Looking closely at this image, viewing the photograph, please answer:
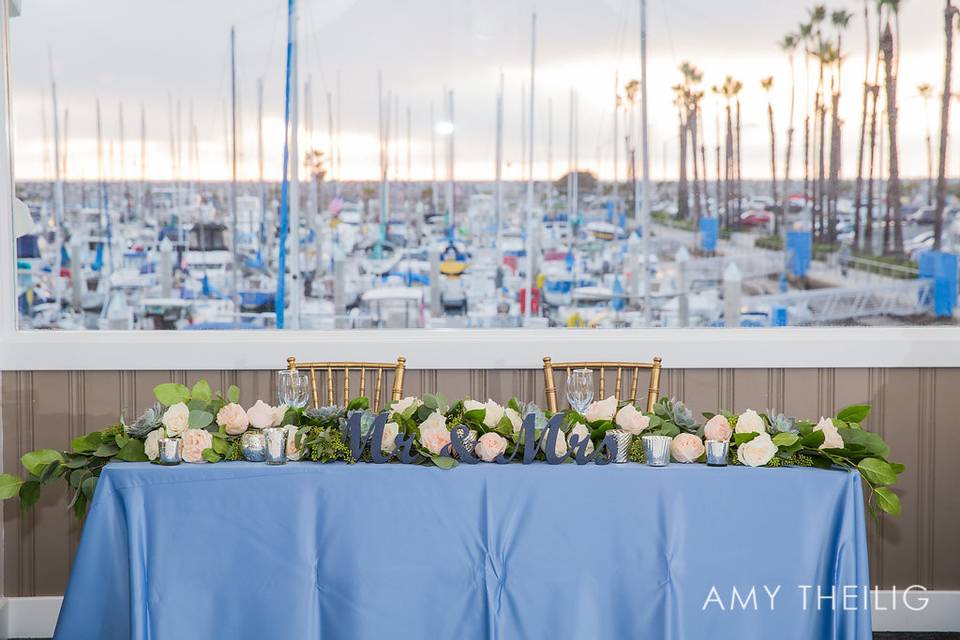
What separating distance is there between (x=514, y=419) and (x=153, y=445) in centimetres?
79

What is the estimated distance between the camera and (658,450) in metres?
2.07

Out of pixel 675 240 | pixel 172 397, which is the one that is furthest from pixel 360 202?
pixel 172 397

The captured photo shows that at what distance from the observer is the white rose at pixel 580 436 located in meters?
2.11

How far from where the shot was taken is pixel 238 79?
3475mm

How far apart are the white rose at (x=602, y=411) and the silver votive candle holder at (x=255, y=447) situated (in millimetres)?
725

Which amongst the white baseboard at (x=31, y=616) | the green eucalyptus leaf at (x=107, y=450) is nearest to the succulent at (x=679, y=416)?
the green eucalyptus leaf at (x=107, y=450)

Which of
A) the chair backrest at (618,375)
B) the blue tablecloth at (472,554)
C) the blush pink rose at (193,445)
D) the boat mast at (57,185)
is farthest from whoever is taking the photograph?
the boat mast at (57,185)

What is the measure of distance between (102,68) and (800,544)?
2.77 meters

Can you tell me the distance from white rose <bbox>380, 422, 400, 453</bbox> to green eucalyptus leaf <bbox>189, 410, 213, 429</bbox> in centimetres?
41

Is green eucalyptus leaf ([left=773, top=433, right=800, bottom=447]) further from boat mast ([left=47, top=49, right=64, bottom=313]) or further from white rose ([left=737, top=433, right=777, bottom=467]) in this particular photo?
boat mast ([left=47, top=49, right=64, bottom=313])

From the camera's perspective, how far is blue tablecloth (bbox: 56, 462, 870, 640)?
199 cm

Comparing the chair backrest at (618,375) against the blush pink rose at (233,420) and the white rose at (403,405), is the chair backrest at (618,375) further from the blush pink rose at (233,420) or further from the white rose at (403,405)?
the blush pink rose at (233,420)

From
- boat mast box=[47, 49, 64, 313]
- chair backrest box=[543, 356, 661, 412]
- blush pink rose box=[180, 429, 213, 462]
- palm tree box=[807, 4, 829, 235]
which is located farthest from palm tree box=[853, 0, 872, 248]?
boat mast box=[47, 49, 64, 313]

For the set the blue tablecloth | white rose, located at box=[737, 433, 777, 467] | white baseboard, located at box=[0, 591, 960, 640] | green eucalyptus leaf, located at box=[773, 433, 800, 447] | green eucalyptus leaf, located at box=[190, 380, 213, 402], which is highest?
green eucalyptus leaf, located at box=[190, 380, 213, 402]
